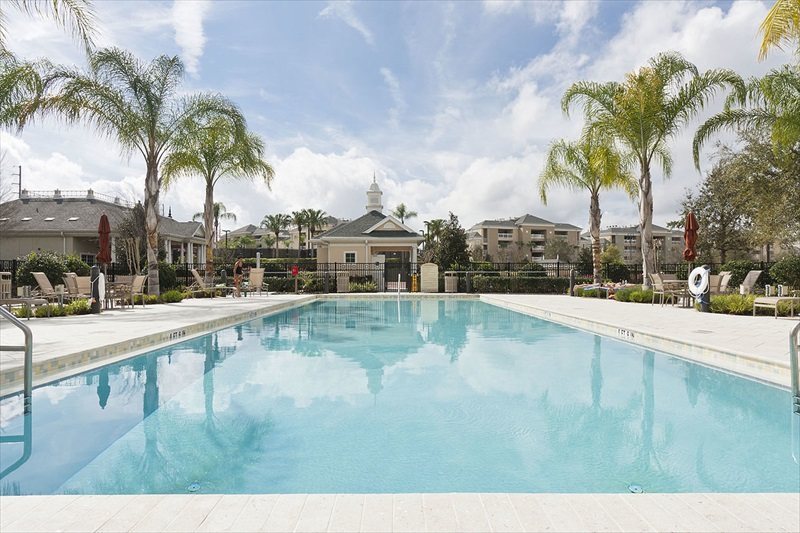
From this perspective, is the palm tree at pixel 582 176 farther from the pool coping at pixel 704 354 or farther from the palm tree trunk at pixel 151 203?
the palm tree trunk at pixel 151 203

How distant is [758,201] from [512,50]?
12797mm

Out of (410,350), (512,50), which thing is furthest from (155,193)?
(512,50)

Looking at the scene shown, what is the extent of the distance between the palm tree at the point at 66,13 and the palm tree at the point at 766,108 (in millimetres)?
17769

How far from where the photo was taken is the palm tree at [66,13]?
967 centimetres

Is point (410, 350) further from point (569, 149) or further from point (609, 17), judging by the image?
point (569, 149)

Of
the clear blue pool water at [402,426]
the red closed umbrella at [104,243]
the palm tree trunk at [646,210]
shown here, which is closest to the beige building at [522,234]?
the palm tree trunk at [646,210]

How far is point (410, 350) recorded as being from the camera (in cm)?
942

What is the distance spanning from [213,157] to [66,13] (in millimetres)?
11044

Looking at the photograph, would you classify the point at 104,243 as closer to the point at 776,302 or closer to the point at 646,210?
the point at 646,210

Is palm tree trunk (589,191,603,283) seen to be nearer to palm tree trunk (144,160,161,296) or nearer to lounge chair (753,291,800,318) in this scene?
lounge chair (753,291,800,318)

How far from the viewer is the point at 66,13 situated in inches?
405

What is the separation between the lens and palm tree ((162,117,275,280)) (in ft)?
62.4

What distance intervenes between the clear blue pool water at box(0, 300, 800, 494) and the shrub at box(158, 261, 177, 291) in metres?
15.4

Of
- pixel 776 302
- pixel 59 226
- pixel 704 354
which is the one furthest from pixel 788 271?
pixel 59 226
